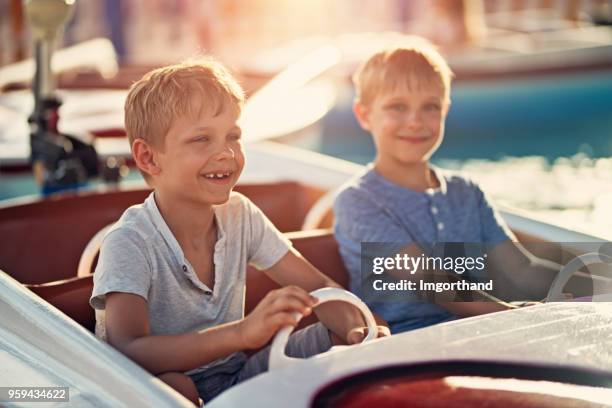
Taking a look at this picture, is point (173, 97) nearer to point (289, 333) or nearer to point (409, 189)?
point (289, 333)

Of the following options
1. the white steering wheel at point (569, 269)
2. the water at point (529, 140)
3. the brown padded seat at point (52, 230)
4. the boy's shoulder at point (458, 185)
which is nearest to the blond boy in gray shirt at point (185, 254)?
the white steering wheel at point (569, 269)

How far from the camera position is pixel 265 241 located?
1633 millimetres

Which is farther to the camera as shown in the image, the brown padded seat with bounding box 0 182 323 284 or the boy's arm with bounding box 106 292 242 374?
the brown padded seat with bounding box 0 182 323 284

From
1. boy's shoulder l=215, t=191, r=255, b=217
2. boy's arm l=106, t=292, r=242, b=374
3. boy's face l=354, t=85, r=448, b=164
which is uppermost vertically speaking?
boy's face l=354, t=85, r=448, b=164

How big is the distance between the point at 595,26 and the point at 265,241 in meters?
8.42

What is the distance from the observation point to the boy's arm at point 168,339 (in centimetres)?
131

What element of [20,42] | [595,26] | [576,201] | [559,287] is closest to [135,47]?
[20,42]

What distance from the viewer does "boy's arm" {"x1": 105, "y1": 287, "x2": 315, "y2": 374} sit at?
131cm

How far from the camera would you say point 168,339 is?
1366 millimetres

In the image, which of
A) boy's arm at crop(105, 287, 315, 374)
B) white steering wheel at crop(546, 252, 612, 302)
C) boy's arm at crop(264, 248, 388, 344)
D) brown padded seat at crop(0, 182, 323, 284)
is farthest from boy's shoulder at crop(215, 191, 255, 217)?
brown padded seat at crop(0, 182, 323, 284)

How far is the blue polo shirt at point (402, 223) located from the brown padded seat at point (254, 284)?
0.09 ft

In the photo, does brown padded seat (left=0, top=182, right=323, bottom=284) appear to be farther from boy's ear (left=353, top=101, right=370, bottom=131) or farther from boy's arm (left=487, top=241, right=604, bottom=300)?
boy's arm (left=487, top=241, right=604, bottom=300)

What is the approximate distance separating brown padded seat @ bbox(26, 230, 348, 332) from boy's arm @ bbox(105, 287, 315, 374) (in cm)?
28

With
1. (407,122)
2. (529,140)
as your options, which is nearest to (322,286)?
(407,122)
